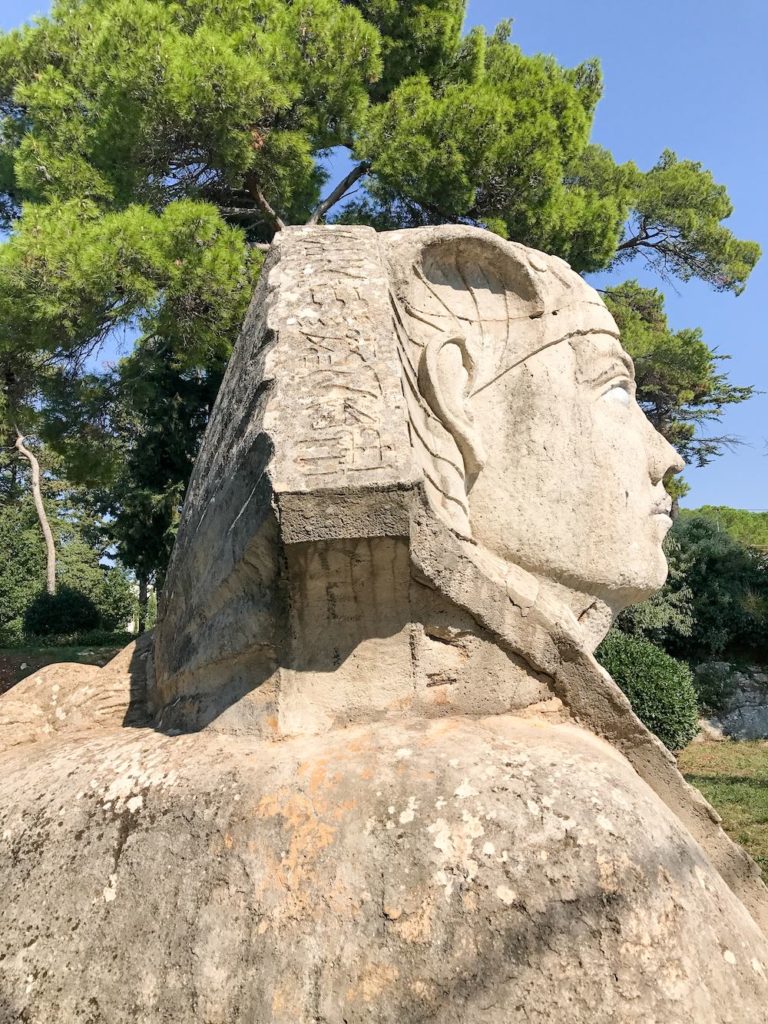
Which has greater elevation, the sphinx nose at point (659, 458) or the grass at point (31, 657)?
the sphinx nose at point (659, 458)

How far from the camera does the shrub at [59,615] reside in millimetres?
13422

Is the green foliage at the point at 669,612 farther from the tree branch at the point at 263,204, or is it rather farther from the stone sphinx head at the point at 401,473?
the stone sphinx head at the point at 401,473

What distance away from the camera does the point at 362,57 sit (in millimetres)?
8953

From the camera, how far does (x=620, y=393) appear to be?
224cm

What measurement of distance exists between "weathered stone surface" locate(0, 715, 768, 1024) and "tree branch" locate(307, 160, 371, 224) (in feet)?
31.3

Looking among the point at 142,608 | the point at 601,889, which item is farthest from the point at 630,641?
the point at 142,608

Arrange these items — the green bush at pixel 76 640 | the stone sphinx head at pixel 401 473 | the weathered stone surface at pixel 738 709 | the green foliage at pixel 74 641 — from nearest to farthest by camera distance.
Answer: the stone sphinx head at pixel 401 473, the weathered stone surface at pixel 738 709, the green foliage at pixel 74 641, the green bush at pixel 76 640

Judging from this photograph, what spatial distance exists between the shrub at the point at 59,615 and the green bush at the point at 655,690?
30.5ft

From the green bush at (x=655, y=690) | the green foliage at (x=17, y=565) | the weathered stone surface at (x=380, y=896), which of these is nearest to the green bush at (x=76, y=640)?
the green foliage at (x=17, y=565)

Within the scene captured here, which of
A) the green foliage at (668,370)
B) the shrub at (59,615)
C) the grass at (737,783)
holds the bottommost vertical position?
the grass at (737,783)

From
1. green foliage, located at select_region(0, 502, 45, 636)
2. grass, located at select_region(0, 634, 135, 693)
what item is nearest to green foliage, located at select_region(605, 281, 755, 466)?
grass, located at select_region(0, 634, 135, 693)

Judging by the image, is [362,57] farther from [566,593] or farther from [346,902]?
[346,902]

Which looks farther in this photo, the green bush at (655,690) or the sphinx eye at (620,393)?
the green bush at (655,690)

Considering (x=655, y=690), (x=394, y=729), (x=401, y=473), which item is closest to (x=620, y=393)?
(x=401, y=473)
